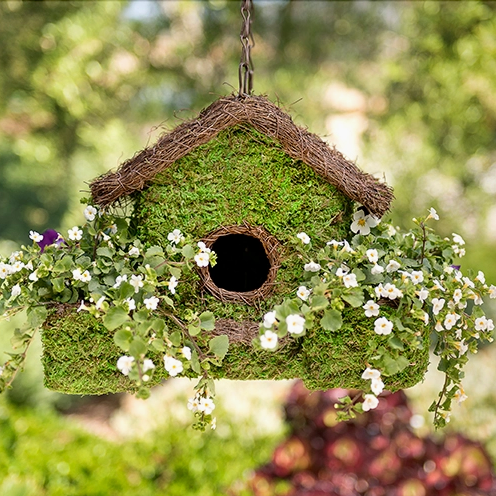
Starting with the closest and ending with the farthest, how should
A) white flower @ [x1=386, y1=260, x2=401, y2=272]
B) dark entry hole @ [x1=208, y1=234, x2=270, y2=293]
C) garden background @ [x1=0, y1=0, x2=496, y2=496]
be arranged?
1. white flower @ [x1=386, y1=260, x2=401, y2=272]
2. dark entry hole @ [x1=208, y1=234, x2=270, y2=293]
3. garden background @ [x1=0, y1=0, x2=496, y2=496]

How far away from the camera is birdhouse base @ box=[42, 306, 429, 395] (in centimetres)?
148

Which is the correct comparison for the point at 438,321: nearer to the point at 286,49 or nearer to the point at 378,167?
the point at 378,167

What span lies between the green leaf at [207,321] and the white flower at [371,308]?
0.35 meters

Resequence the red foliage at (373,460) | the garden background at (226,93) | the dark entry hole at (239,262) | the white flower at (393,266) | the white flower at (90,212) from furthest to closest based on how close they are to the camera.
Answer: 1. the garden background at (226,93)
2. the red foliage at (373,460)
3. the dark entry hole at (239,262)
4. the white flower at (90,212)
5. the white flower at (393,266)

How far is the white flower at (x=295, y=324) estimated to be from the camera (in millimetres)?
1268

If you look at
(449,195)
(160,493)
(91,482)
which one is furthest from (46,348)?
(449,195)

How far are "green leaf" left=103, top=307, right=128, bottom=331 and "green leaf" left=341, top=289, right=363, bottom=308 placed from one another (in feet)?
1.59

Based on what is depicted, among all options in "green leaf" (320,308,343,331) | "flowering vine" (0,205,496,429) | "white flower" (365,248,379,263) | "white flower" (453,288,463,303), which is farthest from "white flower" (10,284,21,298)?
"white flower" (453,288,463,303)

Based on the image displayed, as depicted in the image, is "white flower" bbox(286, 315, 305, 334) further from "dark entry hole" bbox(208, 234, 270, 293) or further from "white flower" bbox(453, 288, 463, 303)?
"dark entry hole" bbox(208, 234, 270, 293)

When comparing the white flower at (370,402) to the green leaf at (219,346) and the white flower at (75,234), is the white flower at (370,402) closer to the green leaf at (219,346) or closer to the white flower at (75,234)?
the green leaf at (219,346)

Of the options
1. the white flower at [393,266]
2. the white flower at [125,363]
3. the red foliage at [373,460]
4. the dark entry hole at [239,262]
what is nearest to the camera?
the white flower at [125,363]

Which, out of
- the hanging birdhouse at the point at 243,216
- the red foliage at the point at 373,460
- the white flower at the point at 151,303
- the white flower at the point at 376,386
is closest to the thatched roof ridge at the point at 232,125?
the hanging birdhouse at the point at 243,216

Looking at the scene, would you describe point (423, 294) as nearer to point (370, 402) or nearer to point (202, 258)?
point (370, 402)

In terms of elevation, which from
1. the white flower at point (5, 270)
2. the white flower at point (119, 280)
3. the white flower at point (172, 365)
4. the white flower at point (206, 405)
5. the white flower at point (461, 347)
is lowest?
the white flower at point (206, 405)
